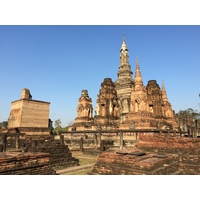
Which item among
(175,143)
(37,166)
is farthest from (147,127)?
(37,166)

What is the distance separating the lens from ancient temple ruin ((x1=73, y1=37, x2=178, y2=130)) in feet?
79.9

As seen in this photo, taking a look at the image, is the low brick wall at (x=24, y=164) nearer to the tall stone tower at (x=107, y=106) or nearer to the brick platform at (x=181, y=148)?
the brick platform at (x=181, y=148)

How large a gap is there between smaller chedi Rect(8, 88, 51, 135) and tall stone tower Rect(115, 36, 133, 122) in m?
15.1

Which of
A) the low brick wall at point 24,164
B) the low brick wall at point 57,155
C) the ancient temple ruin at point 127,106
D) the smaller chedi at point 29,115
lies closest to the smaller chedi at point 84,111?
the ancient temple ruin at point 127,106

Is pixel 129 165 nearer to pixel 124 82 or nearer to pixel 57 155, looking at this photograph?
pixel 57 155

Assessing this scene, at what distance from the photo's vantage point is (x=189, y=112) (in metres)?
66.1

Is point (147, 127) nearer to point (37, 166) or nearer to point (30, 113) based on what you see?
point (37, 166)

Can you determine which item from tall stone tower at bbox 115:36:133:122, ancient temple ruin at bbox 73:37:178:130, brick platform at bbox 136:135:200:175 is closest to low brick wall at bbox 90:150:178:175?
brick platform at bbox 136:135:200:175

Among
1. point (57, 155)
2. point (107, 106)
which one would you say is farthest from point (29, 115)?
point (57, 155)

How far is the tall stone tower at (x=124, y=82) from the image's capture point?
38591 mm

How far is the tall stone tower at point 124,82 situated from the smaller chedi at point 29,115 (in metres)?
15.1

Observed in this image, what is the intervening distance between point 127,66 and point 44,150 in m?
38.0

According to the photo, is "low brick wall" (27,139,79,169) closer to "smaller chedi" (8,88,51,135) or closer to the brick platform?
the brick platform

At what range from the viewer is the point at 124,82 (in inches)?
1636
